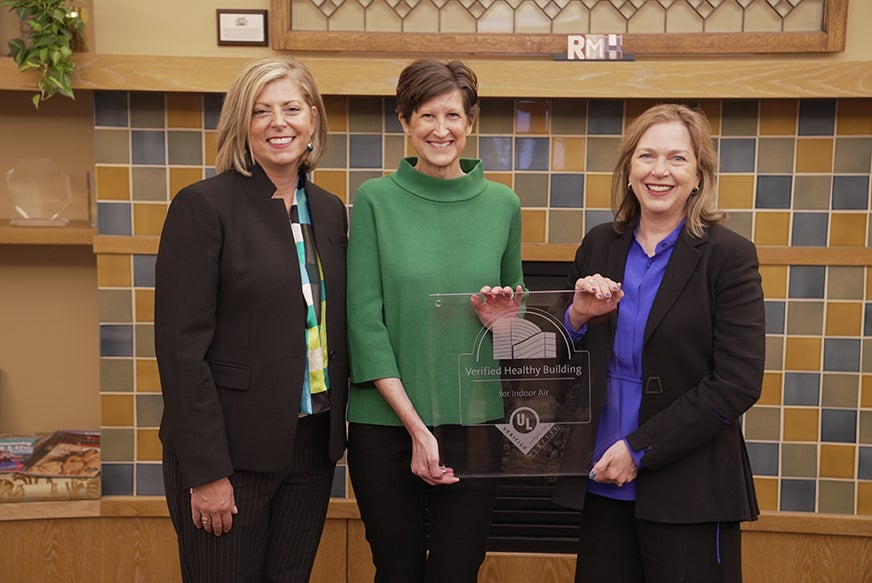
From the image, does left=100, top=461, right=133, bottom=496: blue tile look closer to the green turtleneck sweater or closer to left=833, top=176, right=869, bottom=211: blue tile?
the green turtleneck sweater

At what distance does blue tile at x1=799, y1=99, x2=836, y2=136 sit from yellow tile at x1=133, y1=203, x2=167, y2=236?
6.59ft

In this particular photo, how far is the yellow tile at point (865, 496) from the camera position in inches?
103

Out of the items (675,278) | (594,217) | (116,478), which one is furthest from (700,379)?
(116,478)

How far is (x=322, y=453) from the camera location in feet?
5.77

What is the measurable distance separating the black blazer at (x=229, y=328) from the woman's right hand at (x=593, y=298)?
1.83ft

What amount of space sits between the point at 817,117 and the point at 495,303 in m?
1.45

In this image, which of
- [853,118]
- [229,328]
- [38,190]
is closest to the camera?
[229,328]

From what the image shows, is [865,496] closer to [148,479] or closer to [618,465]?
[618,465]

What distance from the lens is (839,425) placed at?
260 centimetres

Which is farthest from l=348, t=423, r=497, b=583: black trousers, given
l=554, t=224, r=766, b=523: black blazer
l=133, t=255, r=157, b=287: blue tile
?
l=133, t=255, r=157, b=287: blue tile

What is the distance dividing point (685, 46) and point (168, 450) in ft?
6.27

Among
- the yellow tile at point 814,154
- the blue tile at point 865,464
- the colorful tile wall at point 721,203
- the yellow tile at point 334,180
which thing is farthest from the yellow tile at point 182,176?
the blue tile at point 865,464

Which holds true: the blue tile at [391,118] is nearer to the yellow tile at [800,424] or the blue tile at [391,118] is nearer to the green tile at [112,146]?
the green tile at [112,146]

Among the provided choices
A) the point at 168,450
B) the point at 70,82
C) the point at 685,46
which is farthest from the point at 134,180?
the point at 685,46
